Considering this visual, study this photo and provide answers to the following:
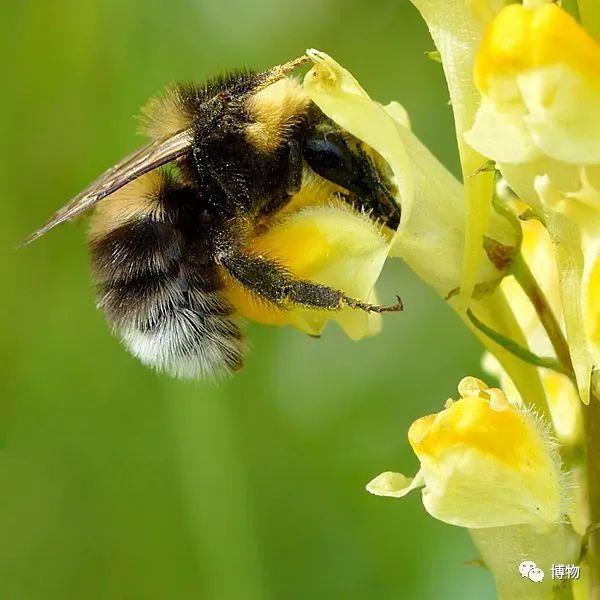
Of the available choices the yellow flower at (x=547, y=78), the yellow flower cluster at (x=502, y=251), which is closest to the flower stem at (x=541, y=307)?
the yellow flower cluster at (x=502, y=251)

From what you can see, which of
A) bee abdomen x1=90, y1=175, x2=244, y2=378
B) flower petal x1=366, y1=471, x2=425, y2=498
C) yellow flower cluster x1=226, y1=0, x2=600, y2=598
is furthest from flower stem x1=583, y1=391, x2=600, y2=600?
bee abdomen x1=90, y1=175, x2=244, y2=378

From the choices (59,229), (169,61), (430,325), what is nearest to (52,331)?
(59,229)

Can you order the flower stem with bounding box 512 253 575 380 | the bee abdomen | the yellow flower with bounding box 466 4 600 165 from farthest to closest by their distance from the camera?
1. the bee abdomen
2. the flower stem with bounding box 512 253 575 380
3. the yellow flower with bounding box 466 4 600 165

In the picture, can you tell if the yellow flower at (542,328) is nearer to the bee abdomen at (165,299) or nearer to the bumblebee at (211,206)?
the bumblebee at (211,206)

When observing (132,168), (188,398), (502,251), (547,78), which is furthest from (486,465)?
(188,398)

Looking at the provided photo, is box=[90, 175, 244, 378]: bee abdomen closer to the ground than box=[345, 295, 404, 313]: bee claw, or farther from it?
farther from it

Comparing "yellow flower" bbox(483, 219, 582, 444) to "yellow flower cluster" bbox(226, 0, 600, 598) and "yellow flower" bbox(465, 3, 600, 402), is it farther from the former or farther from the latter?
"yellow flower" bbox(465, 3, 600, 402)

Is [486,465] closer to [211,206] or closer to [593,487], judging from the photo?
[593,487]
